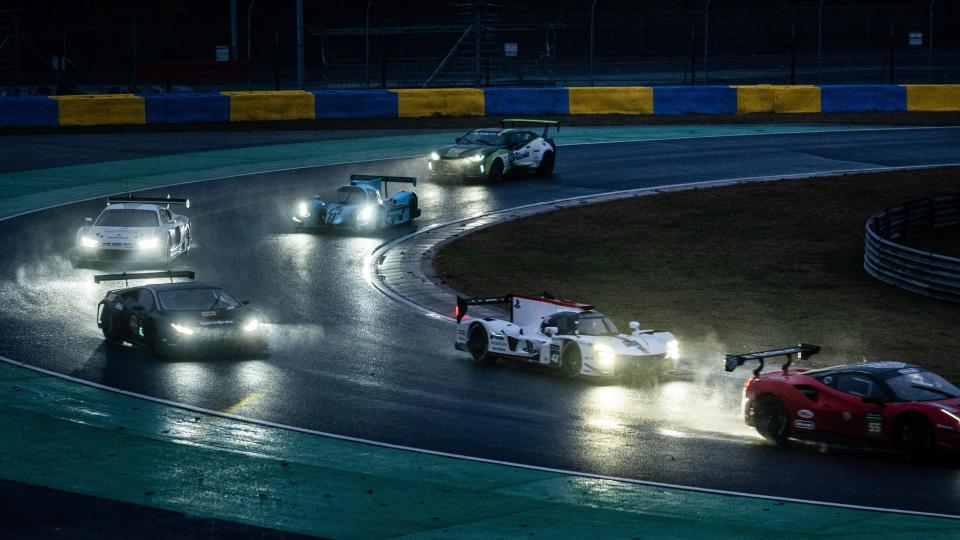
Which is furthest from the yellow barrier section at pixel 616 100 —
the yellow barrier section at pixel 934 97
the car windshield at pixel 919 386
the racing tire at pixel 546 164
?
the car windshield at pixel 919 386

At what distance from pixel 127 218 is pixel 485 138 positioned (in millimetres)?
12839

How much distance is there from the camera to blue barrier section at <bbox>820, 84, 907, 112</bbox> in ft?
166

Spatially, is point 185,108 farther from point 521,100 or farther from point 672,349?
point 672,349

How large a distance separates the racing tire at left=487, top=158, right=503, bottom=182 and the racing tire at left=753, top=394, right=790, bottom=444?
22.0 meters

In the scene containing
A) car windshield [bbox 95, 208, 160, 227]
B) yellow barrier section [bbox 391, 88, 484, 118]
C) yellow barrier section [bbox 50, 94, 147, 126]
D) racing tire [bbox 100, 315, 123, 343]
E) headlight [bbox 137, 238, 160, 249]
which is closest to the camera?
racing tire [bbox 100, 315, 123, 343]

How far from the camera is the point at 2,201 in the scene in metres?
36.1

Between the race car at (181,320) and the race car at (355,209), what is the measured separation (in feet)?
32.4

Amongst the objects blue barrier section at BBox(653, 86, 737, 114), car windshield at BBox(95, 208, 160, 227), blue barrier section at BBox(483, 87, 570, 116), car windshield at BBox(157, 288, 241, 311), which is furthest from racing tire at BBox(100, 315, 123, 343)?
blue barrier section at BBox(653, 86, 737, 114)

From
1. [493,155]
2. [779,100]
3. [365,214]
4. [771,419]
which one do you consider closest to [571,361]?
[771,419]

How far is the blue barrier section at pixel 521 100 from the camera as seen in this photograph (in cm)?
4938

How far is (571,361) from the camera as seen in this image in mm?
21047

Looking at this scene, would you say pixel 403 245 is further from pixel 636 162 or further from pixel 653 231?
pixel 636 162

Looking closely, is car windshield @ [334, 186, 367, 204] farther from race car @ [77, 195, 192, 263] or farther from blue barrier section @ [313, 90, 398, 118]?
blue barrier section @ [313, 90, 398, 118]

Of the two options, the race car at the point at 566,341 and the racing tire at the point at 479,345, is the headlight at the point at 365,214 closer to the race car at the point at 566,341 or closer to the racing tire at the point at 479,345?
the race car at the point at 566,341
